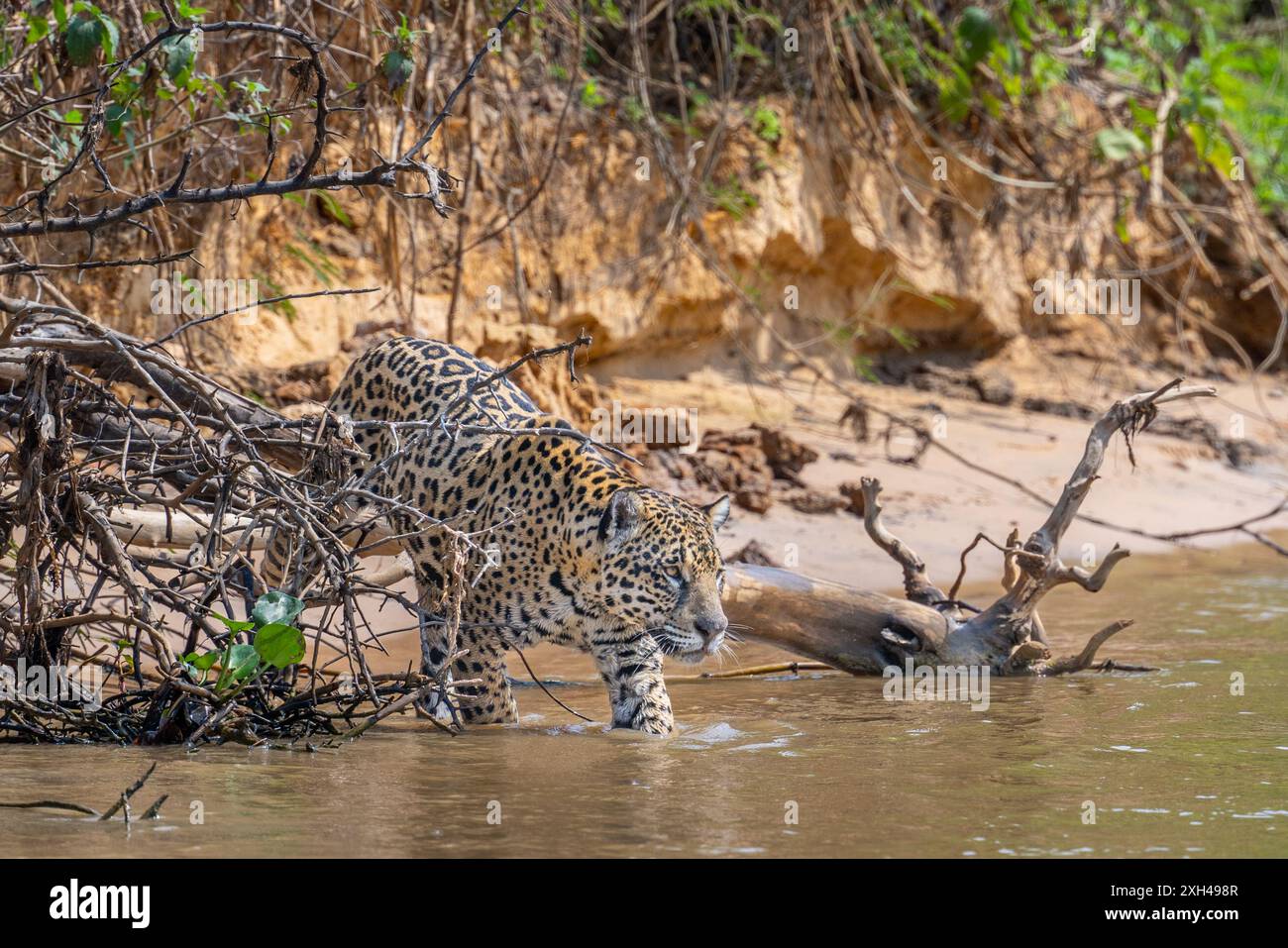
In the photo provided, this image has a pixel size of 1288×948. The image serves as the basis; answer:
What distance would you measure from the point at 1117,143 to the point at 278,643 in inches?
385

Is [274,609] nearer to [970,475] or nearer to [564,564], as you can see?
[564,564]

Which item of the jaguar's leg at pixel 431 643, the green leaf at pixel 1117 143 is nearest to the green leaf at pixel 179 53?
→ the jaguar's leg at pixel 431 643

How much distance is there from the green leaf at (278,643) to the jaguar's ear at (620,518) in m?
1.32

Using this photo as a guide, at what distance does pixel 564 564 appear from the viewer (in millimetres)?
5773

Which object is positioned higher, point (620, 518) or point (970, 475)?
point (970, 475)

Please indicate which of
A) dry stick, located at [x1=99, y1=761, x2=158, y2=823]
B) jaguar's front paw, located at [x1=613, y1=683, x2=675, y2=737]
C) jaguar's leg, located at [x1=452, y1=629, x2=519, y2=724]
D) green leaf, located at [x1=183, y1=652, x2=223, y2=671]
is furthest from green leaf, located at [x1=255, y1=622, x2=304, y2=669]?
jaguar's front paw, located at [x1=613, y1=683, x2=675, y2=737]

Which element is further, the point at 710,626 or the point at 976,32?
the point at 976,32

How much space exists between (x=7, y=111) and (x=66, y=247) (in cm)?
195

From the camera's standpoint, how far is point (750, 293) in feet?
A: 38.4

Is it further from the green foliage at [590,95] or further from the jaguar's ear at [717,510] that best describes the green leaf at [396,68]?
the green foliage at [590,95]

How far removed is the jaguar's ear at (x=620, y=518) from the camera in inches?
219

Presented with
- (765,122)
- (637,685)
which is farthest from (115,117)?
(765,122)
